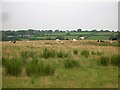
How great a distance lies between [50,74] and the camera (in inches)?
410

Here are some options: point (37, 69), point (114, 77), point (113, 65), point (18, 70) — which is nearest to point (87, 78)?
point (114, 77)

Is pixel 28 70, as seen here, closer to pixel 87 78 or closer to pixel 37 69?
pixel 37 69

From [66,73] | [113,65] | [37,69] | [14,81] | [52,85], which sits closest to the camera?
[52,85]

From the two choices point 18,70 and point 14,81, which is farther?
point 18,70

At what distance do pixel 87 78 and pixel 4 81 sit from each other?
3012mm

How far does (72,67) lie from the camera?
12.2 m

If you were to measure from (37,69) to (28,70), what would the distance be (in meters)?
0.36

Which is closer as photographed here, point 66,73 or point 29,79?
point 29,79

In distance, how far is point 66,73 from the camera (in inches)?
430

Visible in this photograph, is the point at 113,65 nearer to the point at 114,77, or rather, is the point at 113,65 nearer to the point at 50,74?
the point at 114,77

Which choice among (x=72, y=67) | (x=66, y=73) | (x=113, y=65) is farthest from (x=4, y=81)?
(x=113, y=65)

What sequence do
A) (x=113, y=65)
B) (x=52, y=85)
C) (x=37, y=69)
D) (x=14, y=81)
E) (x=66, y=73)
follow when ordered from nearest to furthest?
(x=52, y=85) < (x=14, y=81) < (x=37, y=69) < (x=66, y=73) < (x=113, y=65)

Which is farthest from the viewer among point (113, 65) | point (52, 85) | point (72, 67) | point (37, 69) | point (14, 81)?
point (113, 65)

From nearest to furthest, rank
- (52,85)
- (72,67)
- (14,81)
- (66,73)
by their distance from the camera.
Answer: (52,85) → (14,81) → (66,73) → (72,67)
